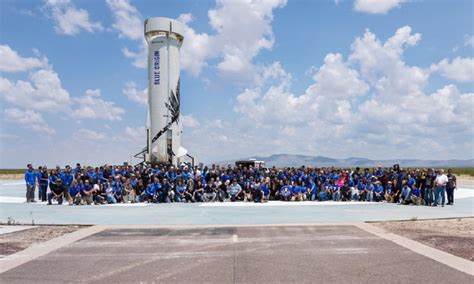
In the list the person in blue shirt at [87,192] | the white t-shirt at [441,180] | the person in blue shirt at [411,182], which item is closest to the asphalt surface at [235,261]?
the person in blue shirt at [87,192]

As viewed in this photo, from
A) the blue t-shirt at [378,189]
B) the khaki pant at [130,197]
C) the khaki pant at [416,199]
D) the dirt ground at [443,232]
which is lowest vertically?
the dirt ground at [443,232]

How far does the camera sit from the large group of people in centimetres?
1769

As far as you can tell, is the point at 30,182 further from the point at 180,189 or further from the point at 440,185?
the point at 440,185

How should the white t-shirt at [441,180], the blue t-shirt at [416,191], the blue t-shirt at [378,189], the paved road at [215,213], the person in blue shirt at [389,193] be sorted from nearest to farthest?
the paved road at [215,213] < the white t-shirt at [441,180] < the blue t-shirt at [416,191] < the person in blue shirt at [389,193] < the blue t-shirt at [378,189]

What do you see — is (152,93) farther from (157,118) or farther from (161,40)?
(161,40)

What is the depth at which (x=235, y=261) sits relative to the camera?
745 cm

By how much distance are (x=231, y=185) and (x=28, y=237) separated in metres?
10.6

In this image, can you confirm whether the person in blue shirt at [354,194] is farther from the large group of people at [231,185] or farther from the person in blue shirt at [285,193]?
the person in blue shirt at [285,193]

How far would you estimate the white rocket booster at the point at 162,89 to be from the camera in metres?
26.0

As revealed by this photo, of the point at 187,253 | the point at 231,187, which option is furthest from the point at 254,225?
the point at 231,187

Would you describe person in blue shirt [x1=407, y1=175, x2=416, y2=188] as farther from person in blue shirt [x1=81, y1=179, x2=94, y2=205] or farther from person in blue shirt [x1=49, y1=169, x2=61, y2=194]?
person in blue shirt [x1=49, y1=169, x2=61, y2=194]

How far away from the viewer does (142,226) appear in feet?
38.3

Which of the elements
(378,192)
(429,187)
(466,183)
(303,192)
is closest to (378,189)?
(378,192)

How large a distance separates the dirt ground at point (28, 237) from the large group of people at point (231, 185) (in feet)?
21.7
